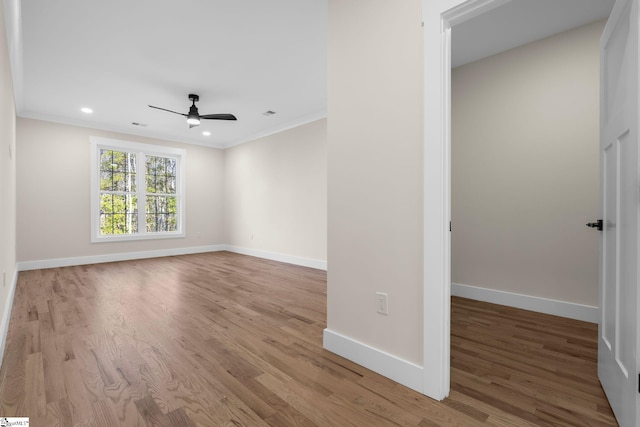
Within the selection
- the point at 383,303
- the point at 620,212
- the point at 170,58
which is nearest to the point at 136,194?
the point at 170,58

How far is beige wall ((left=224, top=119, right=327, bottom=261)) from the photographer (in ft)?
17.2

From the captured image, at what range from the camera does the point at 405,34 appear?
5.53 feet

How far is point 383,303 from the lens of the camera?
Result: 1806 mm

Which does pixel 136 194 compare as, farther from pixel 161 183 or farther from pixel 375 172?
pixel 375 172

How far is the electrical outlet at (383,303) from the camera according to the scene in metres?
1.79

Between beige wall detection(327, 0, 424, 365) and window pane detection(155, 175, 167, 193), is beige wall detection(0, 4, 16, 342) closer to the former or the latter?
beige wall detection(327, 0, 424, 365)

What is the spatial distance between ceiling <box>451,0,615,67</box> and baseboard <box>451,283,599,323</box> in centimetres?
256

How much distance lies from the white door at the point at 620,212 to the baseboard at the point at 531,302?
1.26 meters

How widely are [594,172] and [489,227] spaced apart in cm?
100

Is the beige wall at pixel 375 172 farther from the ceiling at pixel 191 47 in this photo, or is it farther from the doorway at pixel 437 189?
the ceiling at pixel 191 47

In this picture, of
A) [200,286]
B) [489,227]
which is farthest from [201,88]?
[489,227]

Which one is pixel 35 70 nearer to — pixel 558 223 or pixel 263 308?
pixel 263 308

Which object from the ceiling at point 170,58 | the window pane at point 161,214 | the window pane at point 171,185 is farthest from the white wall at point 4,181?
the window pane at point 171,185

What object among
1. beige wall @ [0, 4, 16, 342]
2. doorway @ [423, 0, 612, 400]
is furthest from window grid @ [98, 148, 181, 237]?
doorway @ [423, 0, 612, 400]
